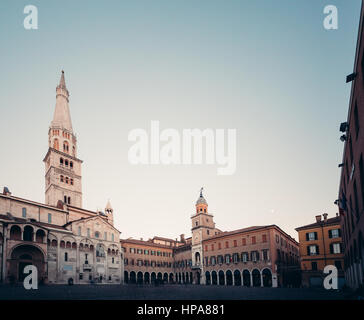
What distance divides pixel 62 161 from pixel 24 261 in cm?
2365

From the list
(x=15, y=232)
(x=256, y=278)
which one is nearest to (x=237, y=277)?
(x=256, y=278)

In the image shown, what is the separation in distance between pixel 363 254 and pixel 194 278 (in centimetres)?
5517

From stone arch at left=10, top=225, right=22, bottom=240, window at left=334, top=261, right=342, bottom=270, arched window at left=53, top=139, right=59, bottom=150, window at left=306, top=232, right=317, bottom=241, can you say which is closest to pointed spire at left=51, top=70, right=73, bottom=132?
arched window at left=53, top=139, right=59, bottom=150

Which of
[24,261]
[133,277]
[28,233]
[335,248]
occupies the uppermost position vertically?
[28,233]

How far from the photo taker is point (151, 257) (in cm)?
7700

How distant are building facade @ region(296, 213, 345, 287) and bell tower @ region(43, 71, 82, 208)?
42189mm

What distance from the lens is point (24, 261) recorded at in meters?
42.5

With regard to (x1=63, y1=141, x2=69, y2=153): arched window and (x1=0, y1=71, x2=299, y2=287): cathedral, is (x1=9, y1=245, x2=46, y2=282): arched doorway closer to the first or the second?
(x1=0, y1=71, x2=299, y2=287): cathedral

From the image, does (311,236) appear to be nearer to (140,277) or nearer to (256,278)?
(256,278)

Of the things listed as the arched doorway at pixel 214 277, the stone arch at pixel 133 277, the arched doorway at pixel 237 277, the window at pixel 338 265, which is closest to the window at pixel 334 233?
the window at pixel 338 265

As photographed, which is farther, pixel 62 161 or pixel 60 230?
pixel 62 161

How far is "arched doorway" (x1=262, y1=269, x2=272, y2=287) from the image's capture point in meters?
52.5
